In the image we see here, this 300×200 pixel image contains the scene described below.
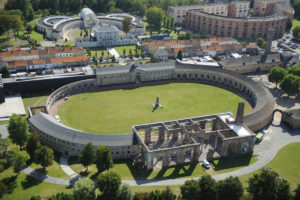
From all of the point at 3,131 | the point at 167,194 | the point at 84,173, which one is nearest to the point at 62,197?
the point at 84,173

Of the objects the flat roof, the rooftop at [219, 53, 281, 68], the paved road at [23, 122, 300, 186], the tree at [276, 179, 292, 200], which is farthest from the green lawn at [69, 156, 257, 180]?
the rooftop at [219, 53, 281, 68]

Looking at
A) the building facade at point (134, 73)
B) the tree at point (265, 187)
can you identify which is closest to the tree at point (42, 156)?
the tree at point (265, 187)

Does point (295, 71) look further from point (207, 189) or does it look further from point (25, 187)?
point (25, 187)

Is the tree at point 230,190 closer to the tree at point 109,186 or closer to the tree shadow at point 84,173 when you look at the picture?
the tree at point 109,186

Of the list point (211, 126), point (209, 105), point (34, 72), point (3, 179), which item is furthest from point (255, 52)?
point (3, 179)

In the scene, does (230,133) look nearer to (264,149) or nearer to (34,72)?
(264,149)

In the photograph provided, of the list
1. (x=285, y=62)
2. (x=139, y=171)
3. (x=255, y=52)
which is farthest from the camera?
(x=255, y=52)
